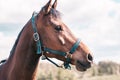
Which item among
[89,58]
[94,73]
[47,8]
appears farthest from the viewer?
[94,73]

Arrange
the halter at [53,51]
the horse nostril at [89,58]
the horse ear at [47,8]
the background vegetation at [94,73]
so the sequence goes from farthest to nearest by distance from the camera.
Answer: the background vegetation at [94,73] → the horse ear at [47,8] → the halter at [53,51] → the horse nostril at [89,58]

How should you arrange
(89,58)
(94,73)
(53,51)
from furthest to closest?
(94,73), (53,51), (89,58)

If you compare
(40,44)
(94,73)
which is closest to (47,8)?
(40,44)

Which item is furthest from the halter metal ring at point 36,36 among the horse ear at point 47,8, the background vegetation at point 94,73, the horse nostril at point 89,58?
the background vegetation at point 94,73

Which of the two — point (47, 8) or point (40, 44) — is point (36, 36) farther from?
point (47, 8)

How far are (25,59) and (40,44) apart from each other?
0.39m

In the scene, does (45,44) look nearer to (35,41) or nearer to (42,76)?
(35,41)

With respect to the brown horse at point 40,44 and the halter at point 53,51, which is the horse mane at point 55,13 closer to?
the brown horse at point 40,44

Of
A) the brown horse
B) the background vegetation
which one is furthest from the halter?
the background vegetation

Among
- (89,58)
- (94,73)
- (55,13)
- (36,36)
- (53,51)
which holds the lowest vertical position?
(94,73)

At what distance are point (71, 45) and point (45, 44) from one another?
492mm

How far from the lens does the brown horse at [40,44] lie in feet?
22.9

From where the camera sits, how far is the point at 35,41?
7.09 m

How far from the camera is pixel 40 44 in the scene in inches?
279
